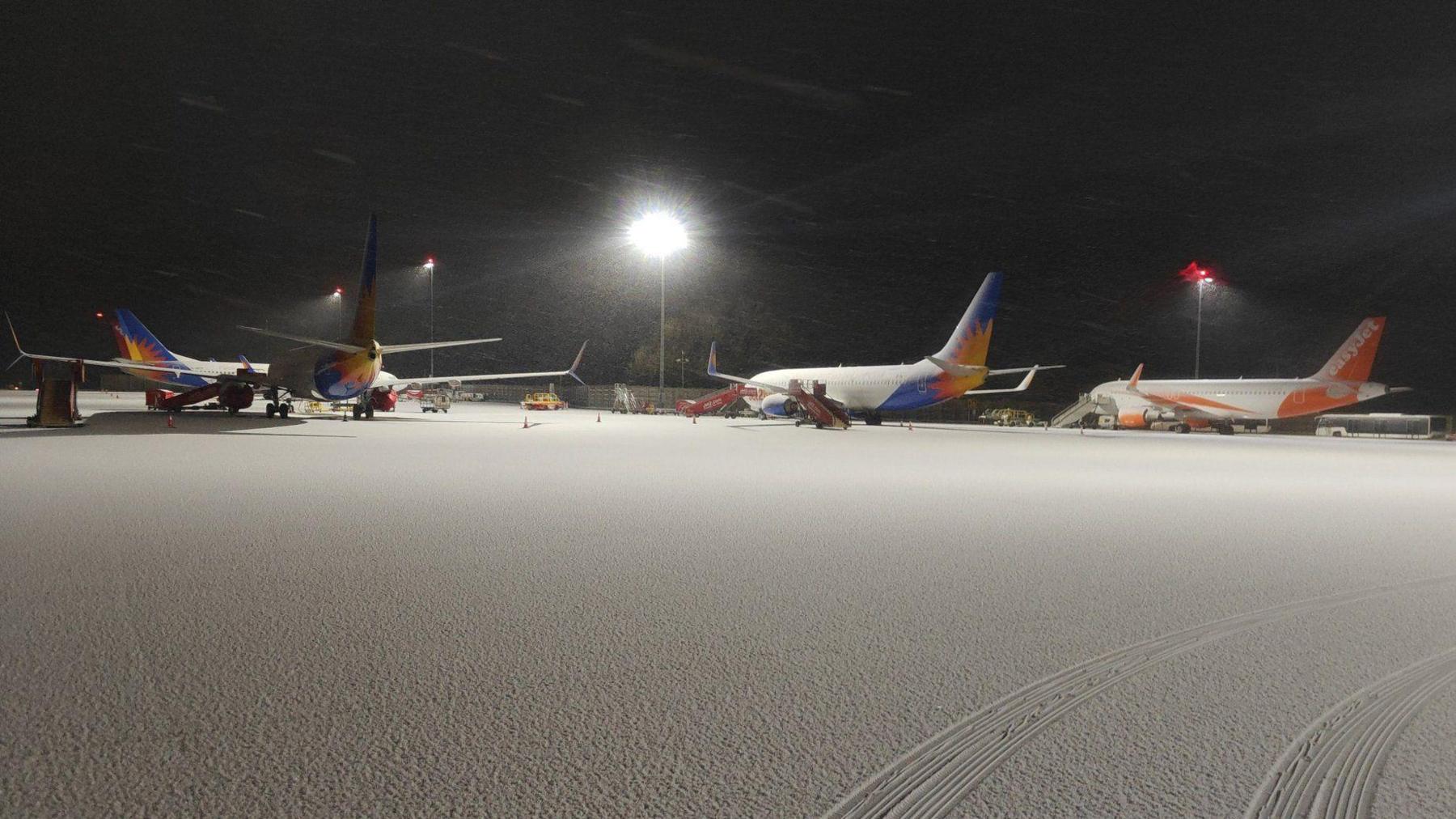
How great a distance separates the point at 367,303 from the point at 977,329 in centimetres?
2273

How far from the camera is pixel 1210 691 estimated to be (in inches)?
147

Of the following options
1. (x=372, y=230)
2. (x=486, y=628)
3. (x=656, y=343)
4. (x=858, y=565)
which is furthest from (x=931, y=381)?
A: (x=656, y=343)

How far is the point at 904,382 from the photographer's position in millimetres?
36188

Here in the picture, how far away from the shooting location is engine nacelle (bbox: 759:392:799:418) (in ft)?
129

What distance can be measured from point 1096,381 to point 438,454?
175 feet

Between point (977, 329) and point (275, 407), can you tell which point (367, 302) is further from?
point (977, 329)

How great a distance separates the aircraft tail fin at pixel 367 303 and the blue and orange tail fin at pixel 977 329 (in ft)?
71.4

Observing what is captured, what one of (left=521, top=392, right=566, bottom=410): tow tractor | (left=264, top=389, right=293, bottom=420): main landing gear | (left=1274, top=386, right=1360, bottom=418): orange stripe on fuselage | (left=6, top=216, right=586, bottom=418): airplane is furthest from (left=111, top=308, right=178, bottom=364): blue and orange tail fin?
(left=1274, top=386, right=1360, bottom=418): orange stripe on fuselage

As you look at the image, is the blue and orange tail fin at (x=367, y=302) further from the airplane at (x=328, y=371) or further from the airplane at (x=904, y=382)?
the airplane at (x=904, y=382)

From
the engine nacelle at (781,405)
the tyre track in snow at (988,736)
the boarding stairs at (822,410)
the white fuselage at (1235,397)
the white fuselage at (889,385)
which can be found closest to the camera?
the tyre track in snow at (988,736)

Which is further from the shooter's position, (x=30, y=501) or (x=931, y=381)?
(x=931, y=381)

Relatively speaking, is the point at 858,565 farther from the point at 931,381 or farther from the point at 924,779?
the point at 931,381

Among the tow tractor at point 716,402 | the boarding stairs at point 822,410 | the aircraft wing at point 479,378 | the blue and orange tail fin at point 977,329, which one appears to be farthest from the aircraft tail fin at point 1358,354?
the aircraft wing at point 479,378

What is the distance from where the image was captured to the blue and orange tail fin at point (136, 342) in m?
36.9
